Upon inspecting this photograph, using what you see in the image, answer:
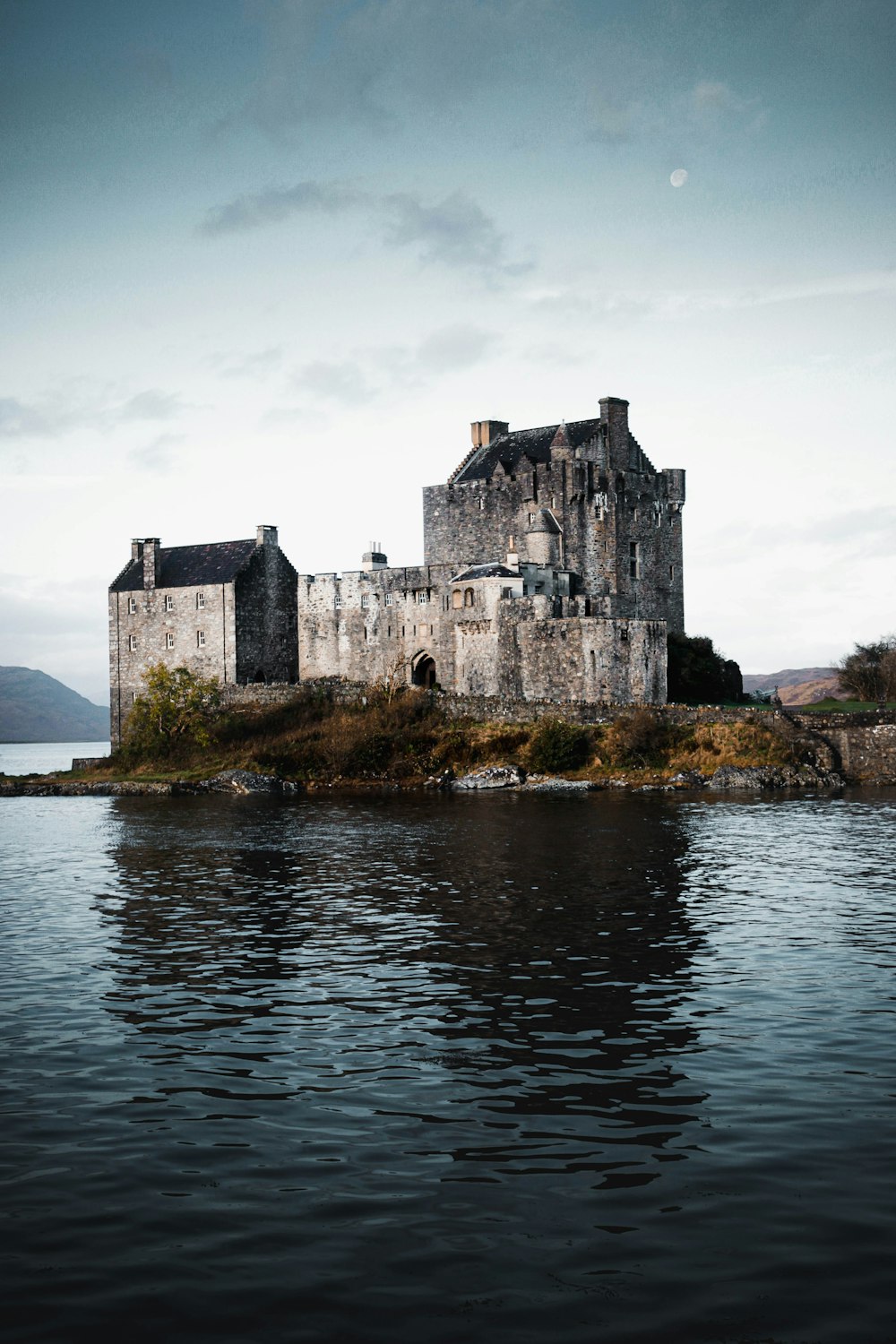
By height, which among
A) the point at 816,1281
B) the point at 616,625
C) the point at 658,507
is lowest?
A: the point at 816,1281

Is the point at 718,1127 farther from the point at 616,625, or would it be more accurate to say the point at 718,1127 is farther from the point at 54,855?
the point at 616,625

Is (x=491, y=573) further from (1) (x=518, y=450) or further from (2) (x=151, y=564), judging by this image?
(2) (x=151, y=564)

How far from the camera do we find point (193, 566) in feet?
275

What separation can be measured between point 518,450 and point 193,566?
894 inches

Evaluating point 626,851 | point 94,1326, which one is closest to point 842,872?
point 626,851

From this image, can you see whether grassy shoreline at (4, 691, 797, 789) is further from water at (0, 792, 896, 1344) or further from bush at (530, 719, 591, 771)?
water at (0, 792, 896, 1344)

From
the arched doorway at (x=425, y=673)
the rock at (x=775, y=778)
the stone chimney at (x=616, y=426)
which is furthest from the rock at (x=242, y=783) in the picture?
the stone chimney at (x=616, y=426)

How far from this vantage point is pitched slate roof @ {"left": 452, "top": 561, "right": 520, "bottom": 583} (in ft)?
234

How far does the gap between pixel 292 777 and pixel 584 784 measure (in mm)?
17329

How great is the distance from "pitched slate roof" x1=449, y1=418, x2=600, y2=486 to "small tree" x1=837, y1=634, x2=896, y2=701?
854 inches

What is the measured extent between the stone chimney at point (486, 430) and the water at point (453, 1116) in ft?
199

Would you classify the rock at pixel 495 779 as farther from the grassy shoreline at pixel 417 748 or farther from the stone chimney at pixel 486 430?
the stone chimney at pixel 486 430

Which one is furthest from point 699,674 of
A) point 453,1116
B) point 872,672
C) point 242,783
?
point 453,1116

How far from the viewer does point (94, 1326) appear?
8320mm
